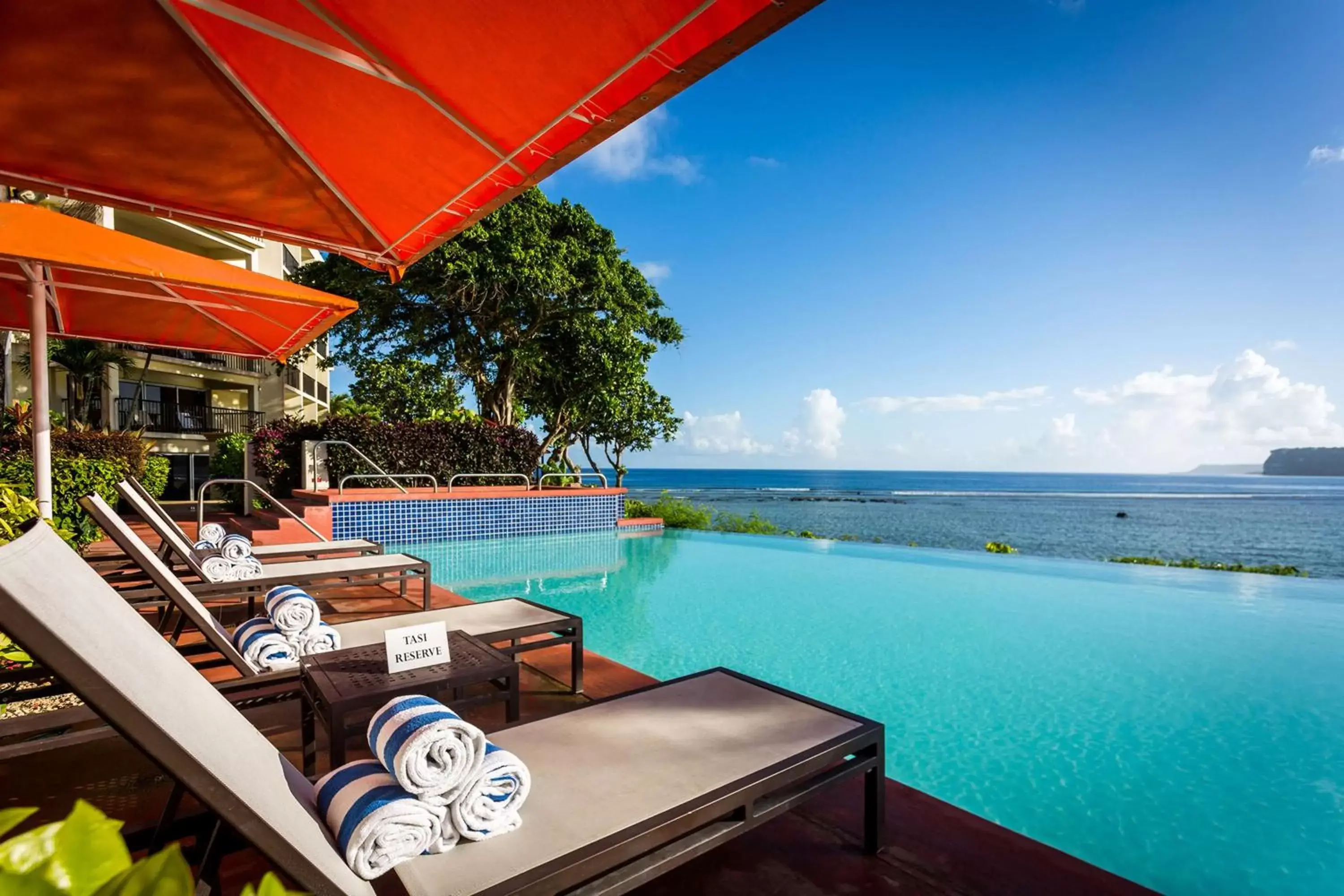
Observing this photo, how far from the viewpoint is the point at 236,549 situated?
4.52 metres

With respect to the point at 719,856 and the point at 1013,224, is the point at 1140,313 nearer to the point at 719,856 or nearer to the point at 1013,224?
the point at 1013,224

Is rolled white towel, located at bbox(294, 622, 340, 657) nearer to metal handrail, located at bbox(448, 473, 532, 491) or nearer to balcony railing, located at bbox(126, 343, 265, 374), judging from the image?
metal handrail, located at bbox(448, 473, 532, 491)

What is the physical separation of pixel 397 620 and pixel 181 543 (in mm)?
2196

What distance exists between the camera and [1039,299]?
21938 millimetres

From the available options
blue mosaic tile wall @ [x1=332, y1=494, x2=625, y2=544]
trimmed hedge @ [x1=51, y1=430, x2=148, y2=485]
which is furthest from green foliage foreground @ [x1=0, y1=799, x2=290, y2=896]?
trimmed hedge @ [x1=51, y1=430, x2=148, y2=485]

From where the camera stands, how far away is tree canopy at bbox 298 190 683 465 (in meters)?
13.4

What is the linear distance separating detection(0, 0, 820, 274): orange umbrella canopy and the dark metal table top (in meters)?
1.80

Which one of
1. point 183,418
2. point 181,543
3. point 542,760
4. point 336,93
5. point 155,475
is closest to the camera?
point 542,760

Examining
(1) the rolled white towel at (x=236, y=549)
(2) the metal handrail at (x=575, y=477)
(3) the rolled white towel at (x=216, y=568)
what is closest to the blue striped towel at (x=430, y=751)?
(3) the rolled white towel at (x=216, y=568)

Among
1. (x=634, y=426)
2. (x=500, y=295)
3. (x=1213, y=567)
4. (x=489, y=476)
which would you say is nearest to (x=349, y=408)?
(x=500, y=295)

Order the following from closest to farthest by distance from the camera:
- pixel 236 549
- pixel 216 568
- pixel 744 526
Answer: pixel 216 568
pixel 236 549
pixel 744 526

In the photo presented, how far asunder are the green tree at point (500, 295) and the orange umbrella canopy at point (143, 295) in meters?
7.88

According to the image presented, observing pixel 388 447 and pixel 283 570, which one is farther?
pixel 388 447

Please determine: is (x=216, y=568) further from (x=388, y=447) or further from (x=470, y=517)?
(x=388, y=447)
